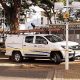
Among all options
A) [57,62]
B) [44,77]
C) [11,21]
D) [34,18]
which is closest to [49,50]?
[57,62]

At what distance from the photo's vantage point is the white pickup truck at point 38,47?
2256 cm

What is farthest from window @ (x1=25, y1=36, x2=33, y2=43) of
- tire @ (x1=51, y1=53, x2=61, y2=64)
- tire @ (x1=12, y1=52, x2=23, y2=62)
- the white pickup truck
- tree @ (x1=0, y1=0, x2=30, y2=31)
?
tree @ (x1=0, y1=0, x2=30, y2=31)

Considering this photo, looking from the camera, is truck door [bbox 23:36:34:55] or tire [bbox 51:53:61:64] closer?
tire [bbox 51:53:61:64]

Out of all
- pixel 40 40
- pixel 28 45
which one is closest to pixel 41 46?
pixel 40 40

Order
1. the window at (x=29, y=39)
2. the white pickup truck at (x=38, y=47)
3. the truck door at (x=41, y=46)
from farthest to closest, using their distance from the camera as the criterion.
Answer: the window at (x=29, y=39)
the truck door at (x=41, y=46)
the white pickup truck at (x=38, y=47)

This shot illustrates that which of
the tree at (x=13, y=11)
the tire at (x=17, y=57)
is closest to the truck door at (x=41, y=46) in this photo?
the tire at (x=17, y=57)

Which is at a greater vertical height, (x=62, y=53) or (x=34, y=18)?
Answer: (x=34, y=18)

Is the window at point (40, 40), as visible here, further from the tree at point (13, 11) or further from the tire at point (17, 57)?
the tree at point (13, 11)

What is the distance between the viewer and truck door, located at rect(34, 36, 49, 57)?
905 inches

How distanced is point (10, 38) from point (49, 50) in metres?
3.52

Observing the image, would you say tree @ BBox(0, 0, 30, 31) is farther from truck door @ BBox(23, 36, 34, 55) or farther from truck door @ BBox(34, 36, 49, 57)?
truck door @ BBox(34, 36, 49, 57)

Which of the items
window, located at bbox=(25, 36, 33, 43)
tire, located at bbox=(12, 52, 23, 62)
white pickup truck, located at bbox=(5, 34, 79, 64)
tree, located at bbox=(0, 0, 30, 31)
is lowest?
tire, located at bbox=(12, 52, 23, 62)

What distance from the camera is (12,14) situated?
32.6 meters

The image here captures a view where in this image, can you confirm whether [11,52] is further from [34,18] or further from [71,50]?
[34,18]
